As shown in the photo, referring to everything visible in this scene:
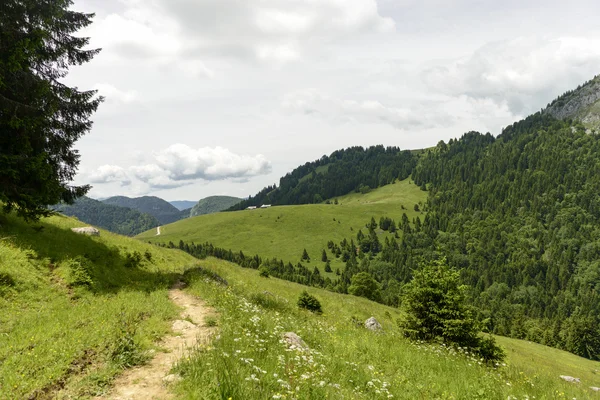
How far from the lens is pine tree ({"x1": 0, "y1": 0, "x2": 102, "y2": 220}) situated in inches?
590

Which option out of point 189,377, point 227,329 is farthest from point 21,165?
point 189,377

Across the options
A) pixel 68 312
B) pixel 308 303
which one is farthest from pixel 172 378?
pixel 308 303

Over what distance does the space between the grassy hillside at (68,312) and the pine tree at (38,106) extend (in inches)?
102

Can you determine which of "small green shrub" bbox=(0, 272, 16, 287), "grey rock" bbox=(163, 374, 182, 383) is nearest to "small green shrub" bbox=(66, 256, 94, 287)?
"small green shrub" bbox=(0, 272, 16, 287)

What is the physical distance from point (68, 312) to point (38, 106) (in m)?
11.7

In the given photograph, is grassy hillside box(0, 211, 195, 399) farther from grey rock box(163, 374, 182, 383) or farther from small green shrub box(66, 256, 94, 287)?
grey rock box(163, 374, 182, 383)

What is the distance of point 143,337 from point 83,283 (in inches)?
321

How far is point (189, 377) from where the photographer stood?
6.52 metres

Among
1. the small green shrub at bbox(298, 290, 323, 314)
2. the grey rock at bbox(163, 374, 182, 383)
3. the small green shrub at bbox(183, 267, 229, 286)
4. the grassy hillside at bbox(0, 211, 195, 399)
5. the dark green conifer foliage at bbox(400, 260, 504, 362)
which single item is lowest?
the small green shrub at bbox(298, 290, 323, 314)

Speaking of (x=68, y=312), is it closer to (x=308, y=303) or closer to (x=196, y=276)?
(x=196, y=276)

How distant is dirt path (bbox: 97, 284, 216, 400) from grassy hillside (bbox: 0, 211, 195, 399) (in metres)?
0.36

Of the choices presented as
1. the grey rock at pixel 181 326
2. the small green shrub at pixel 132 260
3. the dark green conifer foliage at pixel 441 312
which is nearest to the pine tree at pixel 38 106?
the small green shrub at pixel 132 260

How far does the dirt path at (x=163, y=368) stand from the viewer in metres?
6.45

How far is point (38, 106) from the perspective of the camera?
16500 mm
